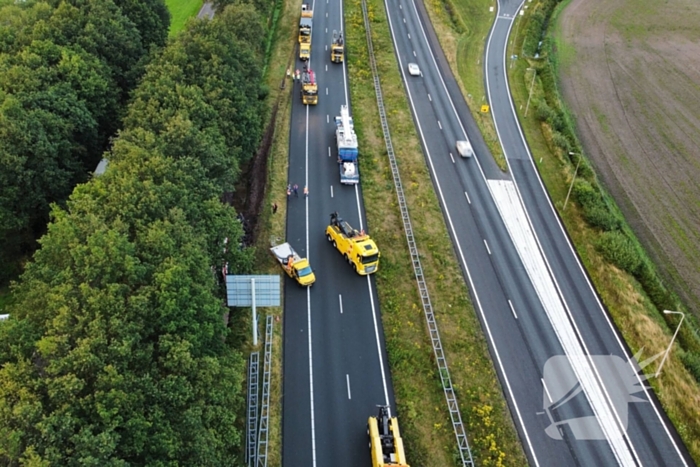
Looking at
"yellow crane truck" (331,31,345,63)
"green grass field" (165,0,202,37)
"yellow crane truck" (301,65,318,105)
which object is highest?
"green grass field" (165,0,202,37)

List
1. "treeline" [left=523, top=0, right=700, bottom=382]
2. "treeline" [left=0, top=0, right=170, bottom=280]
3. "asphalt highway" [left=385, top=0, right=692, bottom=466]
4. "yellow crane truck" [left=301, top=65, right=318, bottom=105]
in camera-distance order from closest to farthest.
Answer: "asphalt highway" [left=385, top=0, right=692, bottom=466] < "treeline" [left=523, top=0, right=700, bottom=382] < "treeline" [left=0, top=0, right=170, bottom=280] < "yellow crane truck" [left=301, top=65, right=318, bottom=105]

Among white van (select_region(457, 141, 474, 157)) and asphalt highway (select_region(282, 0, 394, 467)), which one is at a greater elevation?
white van (select_region(457, 141, 474, 157))

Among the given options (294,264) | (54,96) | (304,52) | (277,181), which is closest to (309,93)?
(304,52)

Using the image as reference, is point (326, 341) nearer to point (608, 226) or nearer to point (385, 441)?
point (385, 441)

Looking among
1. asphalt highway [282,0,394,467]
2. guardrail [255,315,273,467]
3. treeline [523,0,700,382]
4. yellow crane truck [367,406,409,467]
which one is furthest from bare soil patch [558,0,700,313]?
guardrail [255,315,273,467]

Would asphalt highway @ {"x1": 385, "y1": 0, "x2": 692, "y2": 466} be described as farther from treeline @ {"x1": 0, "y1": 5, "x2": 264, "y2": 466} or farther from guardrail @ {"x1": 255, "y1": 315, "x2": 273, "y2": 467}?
treeline @ {"x1": 0, "y1": 5, "x2": 264, "y2": 466}

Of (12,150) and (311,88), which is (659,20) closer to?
(311,88)

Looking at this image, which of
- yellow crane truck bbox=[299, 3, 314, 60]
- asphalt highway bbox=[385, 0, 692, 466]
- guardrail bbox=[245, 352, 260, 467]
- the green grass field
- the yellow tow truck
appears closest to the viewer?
guardrail bbox=[245, 352, 260, 467]
